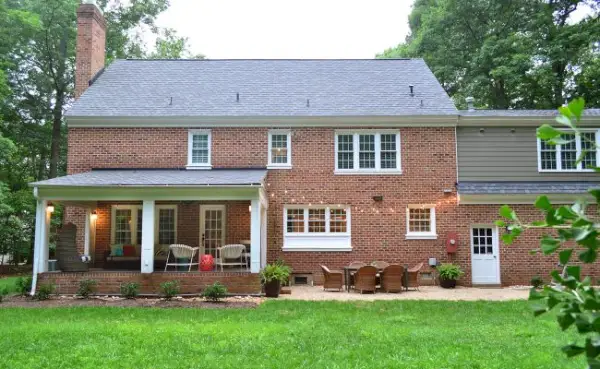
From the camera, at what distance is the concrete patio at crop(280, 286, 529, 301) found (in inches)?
545

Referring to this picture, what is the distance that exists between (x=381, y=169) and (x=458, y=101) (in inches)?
579

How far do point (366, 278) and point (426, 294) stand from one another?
1680mm

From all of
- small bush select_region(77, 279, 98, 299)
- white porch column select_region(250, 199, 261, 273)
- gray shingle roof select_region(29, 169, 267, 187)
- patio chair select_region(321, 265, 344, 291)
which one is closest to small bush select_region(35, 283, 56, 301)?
small bush select_region(77, 279, 98, 299)

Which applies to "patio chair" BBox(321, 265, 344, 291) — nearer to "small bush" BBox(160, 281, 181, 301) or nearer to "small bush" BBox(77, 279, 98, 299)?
"small bush" BBox(160, 281, 181, 301)

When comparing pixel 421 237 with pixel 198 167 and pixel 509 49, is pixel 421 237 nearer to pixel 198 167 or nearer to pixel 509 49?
pixel 198 167

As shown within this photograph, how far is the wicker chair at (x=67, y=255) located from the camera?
47.0 feet

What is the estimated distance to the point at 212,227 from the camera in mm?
17734

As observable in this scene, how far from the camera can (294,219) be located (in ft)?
56.9

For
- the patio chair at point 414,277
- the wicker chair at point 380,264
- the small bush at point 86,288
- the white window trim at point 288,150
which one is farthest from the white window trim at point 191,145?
the patio chair at point 414,277

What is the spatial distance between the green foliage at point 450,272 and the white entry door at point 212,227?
6996mm

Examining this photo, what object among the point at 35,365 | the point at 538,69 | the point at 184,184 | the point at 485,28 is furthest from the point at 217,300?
the point at 485,28

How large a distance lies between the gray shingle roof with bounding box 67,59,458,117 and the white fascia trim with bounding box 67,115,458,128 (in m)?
0.16

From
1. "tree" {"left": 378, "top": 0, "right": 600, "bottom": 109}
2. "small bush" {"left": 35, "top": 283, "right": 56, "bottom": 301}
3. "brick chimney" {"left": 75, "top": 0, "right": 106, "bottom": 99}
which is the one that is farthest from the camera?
"tree" {"left": 378, "top": 0, "right": 600, "bottom": 109}

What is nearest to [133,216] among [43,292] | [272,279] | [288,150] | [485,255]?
[43,292]
